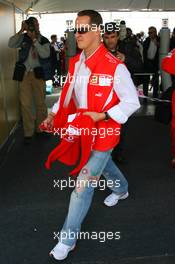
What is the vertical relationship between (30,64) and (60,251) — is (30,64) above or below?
above

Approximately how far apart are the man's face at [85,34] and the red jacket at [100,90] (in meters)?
0.08

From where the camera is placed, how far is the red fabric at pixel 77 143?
2477mm

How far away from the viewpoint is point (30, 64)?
217 inches

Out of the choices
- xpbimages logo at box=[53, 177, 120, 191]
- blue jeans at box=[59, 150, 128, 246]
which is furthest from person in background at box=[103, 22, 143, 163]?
blue jeans at box=[59, 150, 128, 246]

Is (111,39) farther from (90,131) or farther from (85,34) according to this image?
(90,131)

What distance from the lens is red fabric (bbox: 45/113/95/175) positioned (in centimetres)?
248

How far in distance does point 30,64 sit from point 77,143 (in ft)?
10.0

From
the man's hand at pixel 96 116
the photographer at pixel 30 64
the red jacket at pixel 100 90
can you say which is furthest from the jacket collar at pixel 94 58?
the photographer at pixel 30 64

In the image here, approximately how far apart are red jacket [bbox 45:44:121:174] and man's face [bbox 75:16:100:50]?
8 centimetres

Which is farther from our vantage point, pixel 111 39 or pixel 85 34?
pixel 111 39

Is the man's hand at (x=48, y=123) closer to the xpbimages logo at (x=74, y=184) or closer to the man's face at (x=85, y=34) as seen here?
the man's face at (x=85, y=34)

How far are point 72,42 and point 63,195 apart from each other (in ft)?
15.8

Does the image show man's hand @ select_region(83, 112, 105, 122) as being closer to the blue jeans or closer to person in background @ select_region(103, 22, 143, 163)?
the blue jeans

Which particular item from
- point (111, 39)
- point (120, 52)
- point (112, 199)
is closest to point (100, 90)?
point (112, 199)
